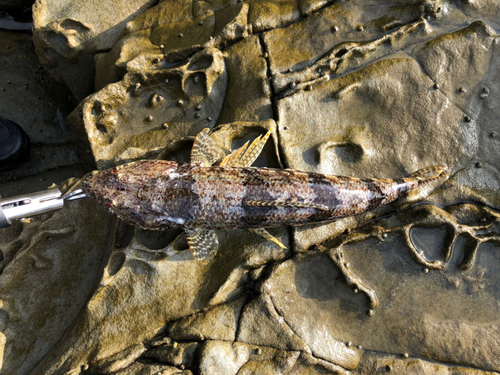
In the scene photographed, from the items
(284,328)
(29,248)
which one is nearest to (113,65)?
(29,248)

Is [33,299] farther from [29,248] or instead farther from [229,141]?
[229,141]

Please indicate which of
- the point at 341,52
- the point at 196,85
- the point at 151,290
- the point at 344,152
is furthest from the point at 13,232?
the point at 341,52

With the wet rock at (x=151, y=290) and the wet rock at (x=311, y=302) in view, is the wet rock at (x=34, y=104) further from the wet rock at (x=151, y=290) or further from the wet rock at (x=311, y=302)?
the wet rock at (x=311, y=302)

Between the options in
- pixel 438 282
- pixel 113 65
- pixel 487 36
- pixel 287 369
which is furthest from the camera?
pixel 113 65

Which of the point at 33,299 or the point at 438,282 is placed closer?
the point at 438,282

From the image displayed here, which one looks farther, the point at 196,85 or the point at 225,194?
the point at 196,85

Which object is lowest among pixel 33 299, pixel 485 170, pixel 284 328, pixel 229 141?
pixel 284 328

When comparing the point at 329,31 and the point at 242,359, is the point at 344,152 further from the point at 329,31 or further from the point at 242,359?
the point at 242,359
